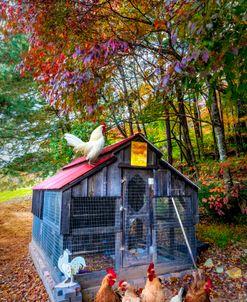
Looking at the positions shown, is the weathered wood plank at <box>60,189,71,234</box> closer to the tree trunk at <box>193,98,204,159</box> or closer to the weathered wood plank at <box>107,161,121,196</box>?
the weathered wood plank at <box>107,161,121,196</box>

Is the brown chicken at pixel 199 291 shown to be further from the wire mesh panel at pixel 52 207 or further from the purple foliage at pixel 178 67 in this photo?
the purple foliage at pixel 178 67

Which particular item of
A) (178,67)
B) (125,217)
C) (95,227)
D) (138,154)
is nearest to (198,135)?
(138,154)

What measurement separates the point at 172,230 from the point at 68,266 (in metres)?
2.00

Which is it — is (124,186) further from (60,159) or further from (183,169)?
(183,169)

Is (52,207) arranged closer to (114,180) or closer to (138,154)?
(114,180)

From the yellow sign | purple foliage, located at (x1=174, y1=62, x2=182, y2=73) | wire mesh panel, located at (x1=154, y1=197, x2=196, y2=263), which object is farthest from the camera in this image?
wire mesh panel, located at (x1=154, y1=197, x2=196, y2=263)

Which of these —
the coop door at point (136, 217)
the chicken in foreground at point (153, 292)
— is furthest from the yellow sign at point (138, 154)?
the chicken in foreground at point (153, 292)

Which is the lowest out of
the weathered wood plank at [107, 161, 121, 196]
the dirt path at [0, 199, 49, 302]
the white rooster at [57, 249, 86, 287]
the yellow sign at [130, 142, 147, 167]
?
the dirt path at [0, 199, 49, 302]

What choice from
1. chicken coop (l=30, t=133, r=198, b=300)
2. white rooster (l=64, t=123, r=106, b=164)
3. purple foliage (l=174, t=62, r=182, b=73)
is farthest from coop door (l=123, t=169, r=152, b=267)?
purple foliage (l=174, t=62, r=182, b=73)

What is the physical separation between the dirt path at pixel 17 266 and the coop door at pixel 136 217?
1.47 meters

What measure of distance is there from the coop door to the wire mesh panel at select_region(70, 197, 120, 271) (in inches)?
8.2

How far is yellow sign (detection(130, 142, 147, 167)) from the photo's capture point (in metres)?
4.05

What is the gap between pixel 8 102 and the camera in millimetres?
6891

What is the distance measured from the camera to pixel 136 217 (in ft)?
13.1
